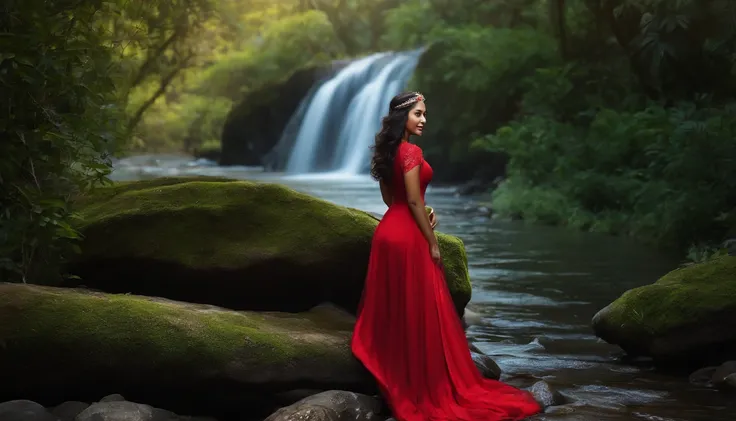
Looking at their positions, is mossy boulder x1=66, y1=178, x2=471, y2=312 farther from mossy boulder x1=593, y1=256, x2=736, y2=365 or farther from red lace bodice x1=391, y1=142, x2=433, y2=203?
mossy boulder x1=593, y1=256, x2=736, y2=365

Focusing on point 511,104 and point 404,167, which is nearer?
point 404,167

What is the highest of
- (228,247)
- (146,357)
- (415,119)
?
(415,119)

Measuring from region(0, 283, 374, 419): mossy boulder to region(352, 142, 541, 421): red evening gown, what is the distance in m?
0.30

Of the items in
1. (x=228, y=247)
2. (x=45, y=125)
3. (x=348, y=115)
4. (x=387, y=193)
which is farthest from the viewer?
(x=348, y=115)

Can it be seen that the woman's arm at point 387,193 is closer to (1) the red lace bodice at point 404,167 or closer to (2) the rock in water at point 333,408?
(1) the red lace bodice at point 404,167

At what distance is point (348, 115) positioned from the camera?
109ft

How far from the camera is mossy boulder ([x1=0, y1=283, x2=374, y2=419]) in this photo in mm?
5477

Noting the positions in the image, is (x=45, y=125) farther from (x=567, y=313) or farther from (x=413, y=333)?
(x=567, y=313)

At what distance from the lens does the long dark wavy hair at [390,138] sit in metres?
5.94

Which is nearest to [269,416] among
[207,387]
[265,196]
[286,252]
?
[207,387]

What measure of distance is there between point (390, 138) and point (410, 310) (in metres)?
1.13

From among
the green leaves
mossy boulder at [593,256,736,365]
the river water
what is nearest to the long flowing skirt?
the river water

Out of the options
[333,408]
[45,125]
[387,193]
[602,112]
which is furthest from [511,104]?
[333,408]

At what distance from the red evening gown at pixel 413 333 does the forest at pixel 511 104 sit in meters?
2.10
